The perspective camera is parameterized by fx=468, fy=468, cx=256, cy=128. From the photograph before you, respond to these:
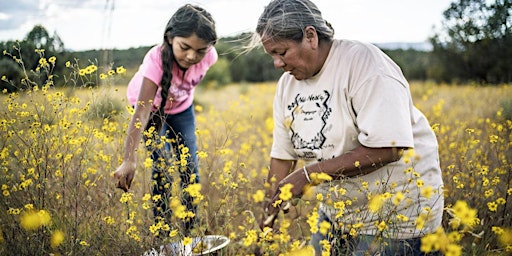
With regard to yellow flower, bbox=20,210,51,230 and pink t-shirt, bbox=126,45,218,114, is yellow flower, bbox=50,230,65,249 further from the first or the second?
pink t-shirt, bbox=126,45,218,114

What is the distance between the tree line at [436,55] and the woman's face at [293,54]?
0.81 ft

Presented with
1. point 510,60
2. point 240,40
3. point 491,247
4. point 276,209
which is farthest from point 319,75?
point 510,60

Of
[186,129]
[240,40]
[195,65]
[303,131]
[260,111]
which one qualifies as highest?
[240,40]

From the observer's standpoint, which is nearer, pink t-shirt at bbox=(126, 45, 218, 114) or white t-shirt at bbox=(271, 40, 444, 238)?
white t-shirt at bbox=(271, 40, 444, 238)

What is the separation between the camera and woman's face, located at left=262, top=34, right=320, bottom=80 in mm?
2125

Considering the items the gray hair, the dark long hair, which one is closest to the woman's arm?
the gray hair

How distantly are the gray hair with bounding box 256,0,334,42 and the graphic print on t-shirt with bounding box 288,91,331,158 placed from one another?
0.99 ft

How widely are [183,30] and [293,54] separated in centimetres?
92

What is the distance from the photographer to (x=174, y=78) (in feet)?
9.88

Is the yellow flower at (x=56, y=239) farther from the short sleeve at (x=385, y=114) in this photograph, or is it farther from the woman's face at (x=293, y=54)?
the short sleeve at (x=385, y=114)

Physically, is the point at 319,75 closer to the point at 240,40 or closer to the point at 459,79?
the point at 240,40

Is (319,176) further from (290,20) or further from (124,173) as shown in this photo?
(124,173)

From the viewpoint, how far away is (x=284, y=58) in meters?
2.16

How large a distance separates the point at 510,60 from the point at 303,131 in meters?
7.75
